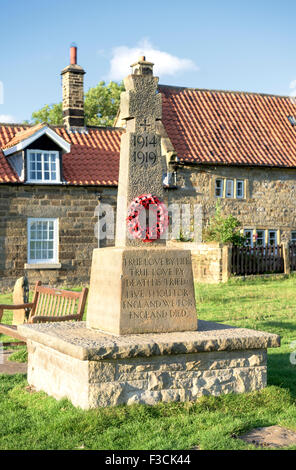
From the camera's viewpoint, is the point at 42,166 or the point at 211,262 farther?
the point at 42,166

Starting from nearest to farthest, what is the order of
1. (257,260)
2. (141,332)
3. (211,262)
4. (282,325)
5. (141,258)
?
(141,332) → (141,258) → (282,325) → (211,262) → (257,260)

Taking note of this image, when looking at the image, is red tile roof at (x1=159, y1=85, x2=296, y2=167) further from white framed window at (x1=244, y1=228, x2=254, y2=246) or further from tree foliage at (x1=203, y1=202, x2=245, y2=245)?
tree foliage at (x1=203, y1=202, x2=245, y2=245)

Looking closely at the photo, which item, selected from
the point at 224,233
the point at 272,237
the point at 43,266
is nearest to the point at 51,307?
the point at 43,266

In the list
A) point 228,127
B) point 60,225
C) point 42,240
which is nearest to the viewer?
point 42,240

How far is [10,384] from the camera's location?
808 centimetres

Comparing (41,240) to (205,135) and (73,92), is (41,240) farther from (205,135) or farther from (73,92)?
(205,135)

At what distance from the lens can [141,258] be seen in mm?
7371

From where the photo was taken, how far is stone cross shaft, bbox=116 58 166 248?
25.1 ft

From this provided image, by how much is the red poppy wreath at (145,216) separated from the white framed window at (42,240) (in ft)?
46.5

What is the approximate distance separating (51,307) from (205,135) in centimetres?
1587

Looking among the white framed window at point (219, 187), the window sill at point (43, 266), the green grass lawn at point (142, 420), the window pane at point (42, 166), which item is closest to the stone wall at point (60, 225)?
the window sill at point (43, 266)

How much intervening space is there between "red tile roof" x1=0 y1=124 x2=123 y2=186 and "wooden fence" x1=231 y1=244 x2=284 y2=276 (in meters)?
4.83

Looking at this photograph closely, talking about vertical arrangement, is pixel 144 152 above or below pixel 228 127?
below
